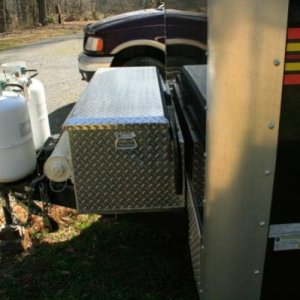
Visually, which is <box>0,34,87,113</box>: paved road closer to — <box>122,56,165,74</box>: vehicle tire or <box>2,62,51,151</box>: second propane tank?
<box>122,56,165,74</box>: vehicle tire

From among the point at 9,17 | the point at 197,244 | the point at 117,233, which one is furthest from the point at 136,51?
the point at 9,17

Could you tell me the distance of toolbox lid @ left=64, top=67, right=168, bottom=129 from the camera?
88.9 inches

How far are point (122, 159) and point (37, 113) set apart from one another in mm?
1295

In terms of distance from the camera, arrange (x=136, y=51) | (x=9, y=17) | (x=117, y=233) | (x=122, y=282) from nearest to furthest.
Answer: (x=122, y=282), (x=117, y=233), (x=136, y=51), (x=9, y=17)

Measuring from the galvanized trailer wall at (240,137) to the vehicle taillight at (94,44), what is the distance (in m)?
5.27

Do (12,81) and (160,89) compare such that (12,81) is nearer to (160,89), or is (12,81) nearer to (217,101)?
(160,89)

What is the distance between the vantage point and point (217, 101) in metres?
1.65

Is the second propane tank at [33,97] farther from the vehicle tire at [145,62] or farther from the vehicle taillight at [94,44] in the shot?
the vehicle taillight at [94,44]

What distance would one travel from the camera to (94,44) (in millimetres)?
6750

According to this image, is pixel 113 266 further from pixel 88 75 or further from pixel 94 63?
pixel 88 75

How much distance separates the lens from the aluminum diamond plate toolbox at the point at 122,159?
87.5 inches

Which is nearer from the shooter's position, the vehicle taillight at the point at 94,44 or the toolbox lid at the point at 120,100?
the toolbox lid at the point at 120,100

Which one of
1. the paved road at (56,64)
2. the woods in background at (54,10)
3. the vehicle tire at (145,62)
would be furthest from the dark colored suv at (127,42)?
the woods in background at (54,10)

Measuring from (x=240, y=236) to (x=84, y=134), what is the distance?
89cm
